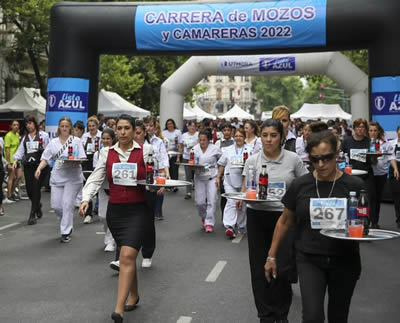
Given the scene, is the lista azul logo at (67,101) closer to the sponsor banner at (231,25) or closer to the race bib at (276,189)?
the sponsor banner at (231,25)

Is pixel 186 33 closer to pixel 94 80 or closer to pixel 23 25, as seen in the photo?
pixel 94 80

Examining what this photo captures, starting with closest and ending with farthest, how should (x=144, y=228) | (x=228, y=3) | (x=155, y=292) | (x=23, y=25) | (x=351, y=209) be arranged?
(x=351, y=209) < (x=144, y=228) < (x=155, y=292) < (x=228, y=3) < (x=23, y=25)

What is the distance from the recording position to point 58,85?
1589 centimetres

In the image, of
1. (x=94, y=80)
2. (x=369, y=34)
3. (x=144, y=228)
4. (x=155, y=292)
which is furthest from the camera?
(x=94, y=80)

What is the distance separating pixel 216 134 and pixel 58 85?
8094mm

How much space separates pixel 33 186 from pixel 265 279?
7229mm

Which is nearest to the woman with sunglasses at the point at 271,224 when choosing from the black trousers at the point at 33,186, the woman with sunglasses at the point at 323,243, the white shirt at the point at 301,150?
the woman with sunglasses at the point at 323,243

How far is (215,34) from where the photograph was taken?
49.6 ft

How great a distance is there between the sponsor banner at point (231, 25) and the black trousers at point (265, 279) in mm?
10394

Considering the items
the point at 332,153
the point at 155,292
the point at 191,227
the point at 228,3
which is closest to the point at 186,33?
the point at 228,3

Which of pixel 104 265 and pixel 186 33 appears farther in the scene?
pixel 186 33

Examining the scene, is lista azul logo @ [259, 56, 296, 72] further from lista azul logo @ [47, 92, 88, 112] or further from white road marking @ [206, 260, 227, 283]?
white road marking @ [206, 260, 227, 283]

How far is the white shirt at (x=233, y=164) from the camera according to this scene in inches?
388


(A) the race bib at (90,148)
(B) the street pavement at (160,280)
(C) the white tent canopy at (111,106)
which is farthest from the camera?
(C) the white tent canopy at (111,106)
